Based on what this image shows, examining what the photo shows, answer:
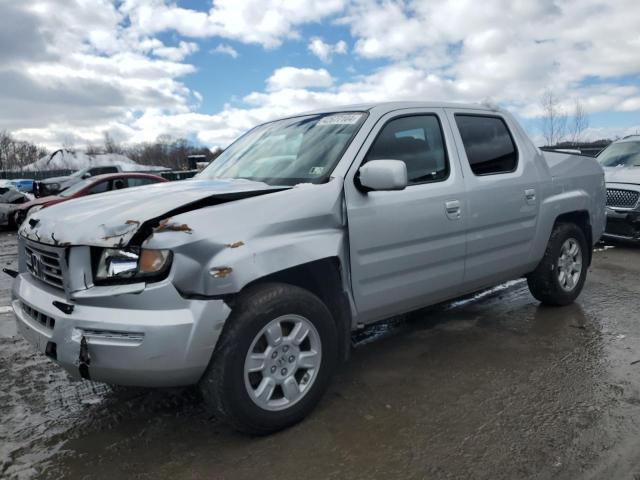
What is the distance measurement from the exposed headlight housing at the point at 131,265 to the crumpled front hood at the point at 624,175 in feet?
26.8

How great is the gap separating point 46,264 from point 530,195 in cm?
356

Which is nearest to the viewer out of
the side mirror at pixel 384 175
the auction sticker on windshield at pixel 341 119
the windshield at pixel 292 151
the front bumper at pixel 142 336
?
the front bumper at pixel 142 336

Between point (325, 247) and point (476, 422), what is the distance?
130cm

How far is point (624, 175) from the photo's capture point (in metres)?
8.52

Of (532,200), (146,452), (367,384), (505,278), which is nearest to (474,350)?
(505,278)

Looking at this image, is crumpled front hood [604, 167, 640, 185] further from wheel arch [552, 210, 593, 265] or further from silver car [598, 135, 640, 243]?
wheel arch [552, 210, 593, 265]

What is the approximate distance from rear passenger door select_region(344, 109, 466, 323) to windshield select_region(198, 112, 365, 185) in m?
0.18

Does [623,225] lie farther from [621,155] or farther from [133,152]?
[133,152]

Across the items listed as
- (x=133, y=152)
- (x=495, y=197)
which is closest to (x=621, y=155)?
(x=495, y=197)

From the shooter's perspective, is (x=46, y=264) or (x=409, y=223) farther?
(x=409, y=223)

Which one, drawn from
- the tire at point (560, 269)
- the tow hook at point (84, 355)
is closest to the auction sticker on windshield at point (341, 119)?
the tow hook at point (84, 355)

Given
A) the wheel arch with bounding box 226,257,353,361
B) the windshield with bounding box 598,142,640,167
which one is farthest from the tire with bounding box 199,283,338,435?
the windshield with bounding box 598,142,640,167

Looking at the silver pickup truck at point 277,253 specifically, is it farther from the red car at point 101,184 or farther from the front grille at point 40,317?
the red car at point 101,184

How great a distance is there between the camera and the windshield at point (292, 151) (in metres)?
3.24
